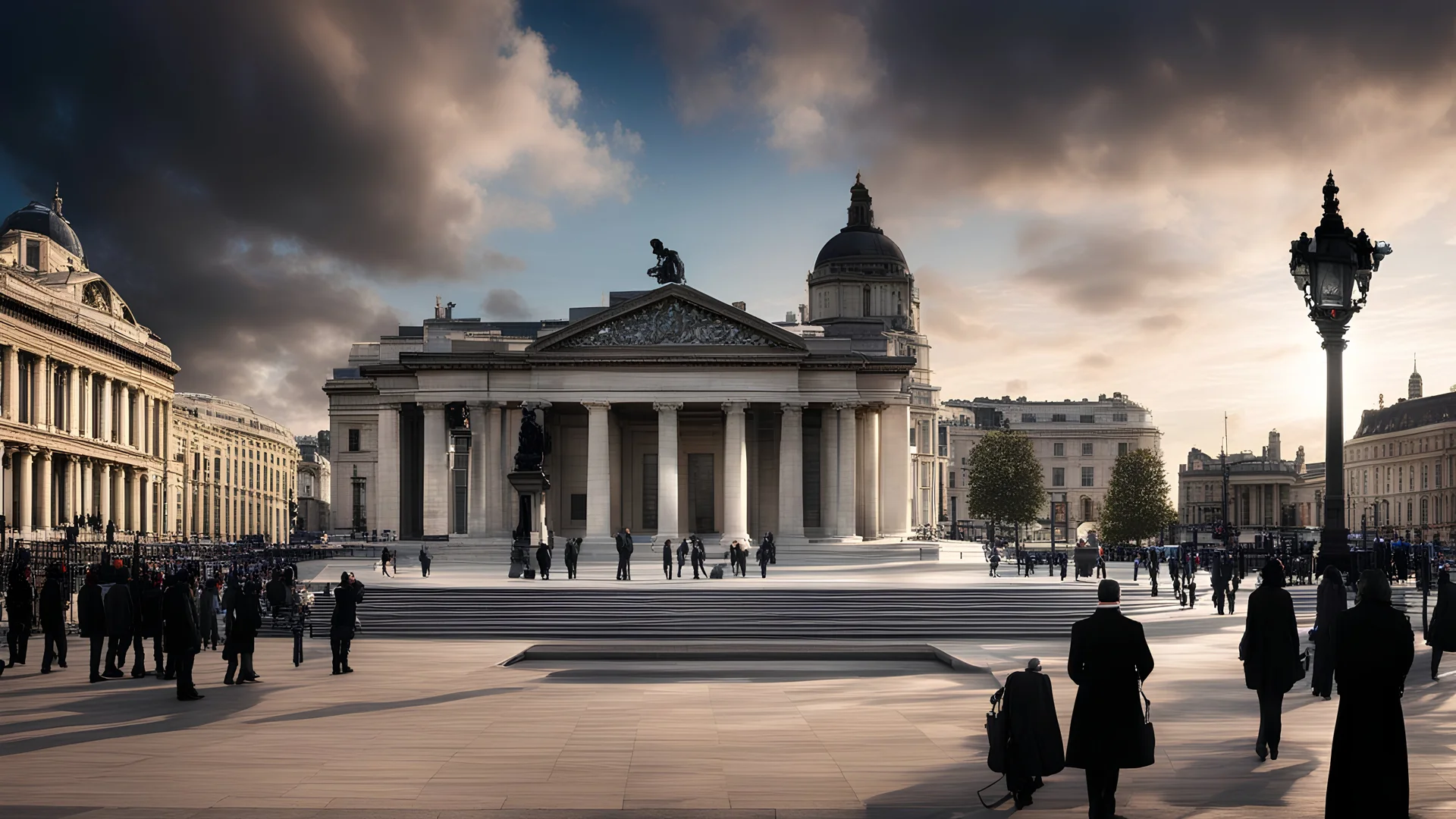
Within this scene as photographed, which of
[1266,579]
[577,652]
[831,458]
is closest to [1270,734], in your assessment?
[1266,579]

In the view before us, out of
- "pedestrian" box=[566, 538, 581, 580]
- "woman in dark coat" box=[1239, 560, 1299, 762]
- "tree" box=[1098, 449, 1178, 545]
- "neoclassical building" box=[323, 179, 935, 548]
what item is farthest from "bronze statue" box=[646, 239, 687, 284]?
"woman in dark coat" box=[1239, 560, 1299, 762]

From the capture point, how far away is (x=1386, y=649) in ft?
32.7

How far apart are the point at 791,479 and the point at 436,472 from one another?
19.4m

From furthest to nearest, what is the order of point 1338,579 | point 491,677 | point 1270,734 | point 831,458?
point 831,458 < point 491,677 < point 1338,579 < point 1270,734

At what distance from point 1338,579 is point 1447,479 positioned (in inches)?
5484

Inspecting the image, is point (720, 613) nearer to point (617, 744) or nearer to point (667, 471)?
point (617, 744)

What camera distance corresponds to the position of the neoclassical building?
241ft

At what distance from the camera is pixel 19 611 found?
1003 inches

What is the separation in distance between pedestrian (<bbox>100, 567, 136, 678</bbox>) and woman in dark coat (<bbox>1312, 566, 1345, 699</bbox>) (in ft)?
62.6

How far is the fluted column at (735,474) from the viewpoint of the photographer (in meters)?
73.2

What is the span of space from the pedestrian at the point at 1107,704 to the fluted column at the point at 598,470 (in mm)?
62458

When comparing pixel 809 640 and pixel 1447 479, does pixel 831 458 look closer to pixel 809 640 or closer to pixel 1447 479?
pixel 809 640

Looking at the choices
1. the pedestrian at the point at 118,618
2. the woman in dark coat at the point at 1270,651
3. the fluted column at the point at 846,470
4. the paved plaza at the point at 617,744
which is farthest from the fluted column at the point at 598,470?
the woman in dark coat at the point at 1270,651

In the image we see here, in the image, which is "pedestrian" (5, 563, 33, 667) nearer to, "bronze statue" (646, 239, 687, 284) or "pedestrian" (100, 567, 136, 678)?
"pedestrian" (100, 567, 136, 678)
